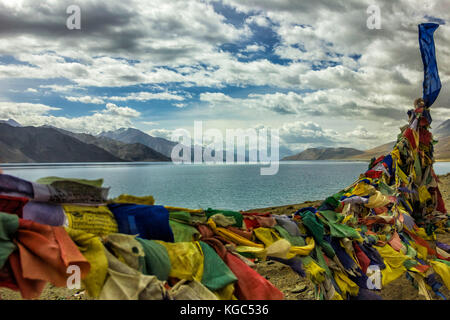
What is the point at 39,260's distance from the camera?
1.57 metres

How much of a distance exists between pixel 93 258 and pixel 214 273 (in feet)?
2.71

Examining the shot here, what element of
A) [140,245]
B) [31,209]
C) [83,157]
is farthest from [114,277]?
[83,157]

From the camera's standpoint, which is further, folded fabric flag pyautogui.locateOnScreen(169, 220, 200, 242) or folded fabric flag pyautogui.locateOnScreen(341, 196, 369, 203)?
Result: folded fabric flag pyautogui.locateOnScreen(341, 196, 369, 203)

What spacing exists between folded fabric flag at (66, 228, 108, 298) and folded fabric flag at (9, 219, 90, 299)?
2.0 inches

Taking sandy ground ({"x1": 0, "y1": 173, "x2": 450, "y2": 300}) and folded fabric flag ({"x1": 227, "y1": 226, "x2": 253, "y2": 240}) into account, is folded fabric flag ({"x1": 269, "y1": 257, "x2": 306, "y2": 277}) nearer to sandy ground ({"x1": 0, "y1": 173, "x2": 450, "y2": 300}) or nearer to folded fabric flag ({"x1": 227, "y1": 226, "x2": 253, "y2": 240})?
folded fabric flag ({"x1": 227, "y1": 226, "x2": 253, "y2": 240})

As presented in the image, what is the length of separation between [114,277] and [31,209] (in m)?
0.65

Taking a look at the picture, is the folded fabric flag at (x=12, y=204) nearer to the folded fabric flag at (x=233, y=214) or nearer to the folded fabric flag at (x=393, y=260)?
the folded fabric flag at (x=233, y=214)

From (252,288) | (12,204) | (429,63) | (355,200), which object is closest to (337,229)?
(355,200)

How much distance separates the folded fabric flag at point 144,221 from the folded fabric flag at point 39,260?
20.1 inches

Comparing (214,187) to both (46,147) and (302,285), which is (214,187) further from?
(46,147)

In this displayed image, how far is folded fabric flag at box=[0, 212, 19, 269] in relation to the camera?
1477mm

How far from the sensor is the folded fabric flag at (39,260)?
59.9 inches

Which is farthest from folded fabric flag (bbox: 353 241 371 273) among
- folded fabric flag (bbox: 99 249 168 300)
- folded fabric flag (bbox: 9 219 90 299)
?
folded fabric flag (bbox: 9 219 90 299)
